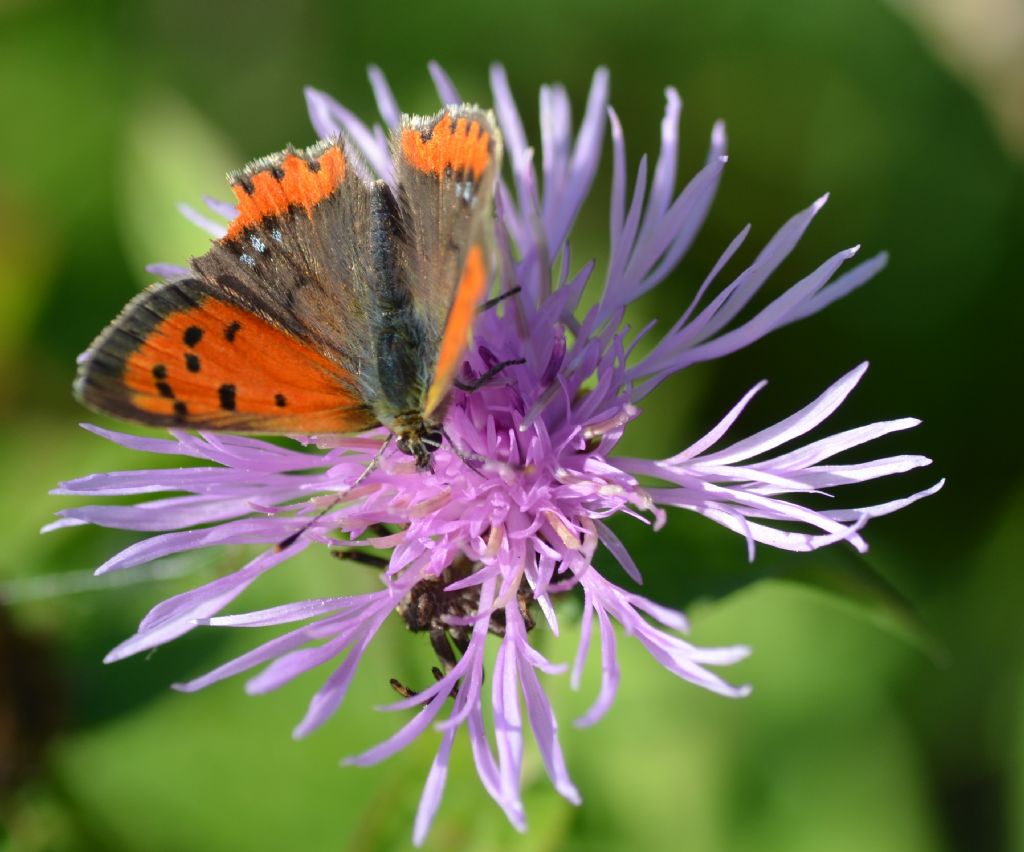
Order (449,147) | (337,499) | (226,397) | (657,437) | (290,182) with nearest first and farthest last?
(226,397) < (449,147) < (337,499) < (290,182) < (657,437)

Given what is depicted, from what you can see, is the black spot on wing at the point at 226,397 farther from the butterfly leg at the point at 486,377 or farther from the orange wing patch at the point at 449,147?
the orange wing patch at the point at 449,147

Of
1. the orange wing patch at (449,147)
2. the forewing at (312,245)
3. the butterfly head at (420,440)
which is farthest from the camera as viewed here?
the forewing at (312,245)

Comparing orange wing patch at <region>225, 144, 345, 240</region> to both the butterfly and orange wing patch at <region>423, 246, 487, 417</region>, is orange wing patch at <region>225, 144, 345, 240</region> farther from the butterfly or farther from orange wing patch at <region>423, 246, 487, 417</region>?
orange wing patch at <region>423, 246, 487, 417</region>

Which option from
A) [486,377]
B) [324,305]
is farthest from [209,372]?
[486,377]

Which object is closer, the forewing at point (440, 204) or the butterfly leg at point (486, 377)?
the forewing at point (440, 204)

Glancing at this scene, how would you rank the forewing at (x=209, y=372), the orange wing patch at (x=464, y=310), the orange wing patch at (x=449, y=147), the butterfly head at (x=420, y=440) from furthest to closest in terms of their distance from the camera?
the butterfly head at (x=420, y=440), the orange wing patch at (x=449, y=147), the forewing at (x=209, y=372), the orange wing patch at (x=464, y=310)

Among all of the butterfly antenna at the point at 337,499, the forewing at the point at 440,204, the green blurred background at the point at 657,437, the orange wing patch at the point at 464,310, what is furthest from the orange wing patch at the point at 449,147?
the green blurred background at the point at 657,437

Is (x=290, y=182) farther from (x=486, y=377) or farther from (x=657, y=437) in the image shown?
(x=657, y=437)
